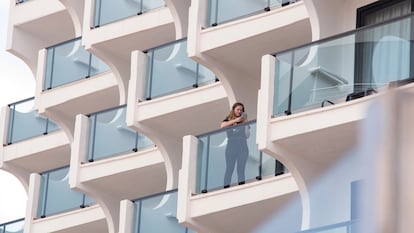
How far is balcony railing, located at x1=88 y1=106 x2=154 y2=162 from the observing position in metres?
30.7

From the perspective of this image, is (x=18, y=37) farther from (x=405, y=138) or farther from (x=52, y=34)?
(x=405, y=138)

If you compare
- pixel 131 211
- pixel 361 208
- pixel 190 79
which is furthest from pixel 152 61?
pixel 361 208

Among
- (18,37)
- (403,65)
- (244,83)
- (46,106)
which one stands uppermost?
(18,37)

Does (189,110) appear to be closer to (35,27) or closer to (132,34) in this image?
(132,34)

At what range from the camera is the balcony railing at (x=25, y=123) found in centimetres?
3531

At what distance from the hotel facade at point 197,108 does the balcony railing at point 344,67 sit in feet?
0.08

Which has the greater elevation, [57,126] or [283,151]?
[57,126]

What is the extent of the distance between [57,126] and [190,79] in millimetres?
7769

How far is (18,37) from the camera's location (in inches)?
1489

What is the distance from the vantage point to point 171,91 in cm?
2891

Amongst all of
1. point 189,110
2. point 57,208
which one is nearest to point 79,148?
point 57,208

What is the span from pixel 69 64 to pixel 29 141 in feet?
9.39

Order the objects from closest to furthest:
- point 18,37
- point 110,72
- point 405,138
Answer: point 405,138, point 110,72, point 18,37

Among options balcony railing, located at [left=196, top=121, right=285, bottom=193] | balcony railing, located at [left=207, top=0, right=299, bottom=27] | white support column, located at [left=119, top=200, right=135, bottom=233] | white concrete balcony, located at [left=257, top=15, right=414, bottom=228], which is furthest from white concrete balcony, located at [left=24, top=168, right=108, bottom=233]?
white concrete balcony, located at [left=257, top=15, right=414, bottom=228]
